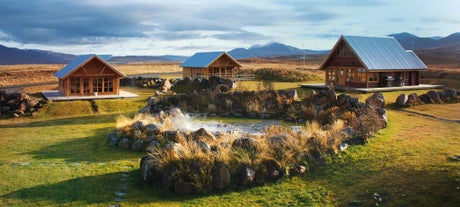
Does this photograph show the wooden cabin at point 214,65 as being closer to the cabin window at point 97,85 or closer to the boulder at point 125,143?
the cabin window at point 97,85

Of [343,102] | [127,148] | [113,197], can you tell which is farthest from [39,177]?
[343,102]

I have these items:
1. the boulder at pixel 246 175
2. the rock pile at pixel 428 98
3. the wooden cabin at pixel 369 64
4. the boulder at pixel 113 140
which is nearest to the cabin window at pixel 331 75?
the wooden cabin at pixel 369 64

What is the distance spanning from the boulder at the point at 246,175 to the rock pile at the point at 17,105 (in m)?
19.3

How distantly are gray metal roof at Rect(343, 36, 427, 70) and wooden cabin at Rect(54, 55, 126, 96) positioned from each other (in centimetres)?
2102

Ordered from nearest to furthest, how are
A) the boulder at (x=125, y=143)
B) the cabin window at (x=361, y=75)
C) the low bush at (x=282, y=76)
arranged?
1. the boulder at (x=125, y=143)
2. the cabin window at (x=361, y=75)
3. the low bush at (x=282, y=76)

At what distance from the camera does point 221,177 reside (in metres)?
11.8

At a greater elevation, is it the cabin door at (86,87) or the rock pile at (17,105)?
the cabin door at (86,87)

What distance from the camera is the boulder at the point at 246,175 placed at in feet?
39.1

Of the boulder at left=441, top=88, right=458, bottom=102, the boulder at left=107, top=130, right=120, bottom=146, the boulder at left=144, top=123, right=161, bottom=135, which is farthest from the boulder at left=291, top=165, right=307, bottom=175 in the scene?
the boulder at left=441, top=88, right=458, bottom=102

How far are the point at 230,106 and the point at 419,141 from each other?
39.7 ft

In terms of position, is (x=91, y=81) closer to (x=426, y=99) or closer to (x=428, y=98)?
(x=426, y=99)

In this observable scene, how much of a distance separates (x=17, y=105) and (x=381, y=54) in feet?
101

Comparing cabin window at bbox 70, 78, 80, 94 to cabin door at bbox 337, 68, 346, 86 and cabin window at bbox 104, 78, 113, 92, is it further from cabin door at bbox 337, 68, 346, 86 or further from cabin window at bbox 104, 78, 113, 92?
cabin door at bbox 337, 68, 346, 86

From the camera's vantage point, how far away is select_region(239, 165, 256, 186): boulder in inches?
469
